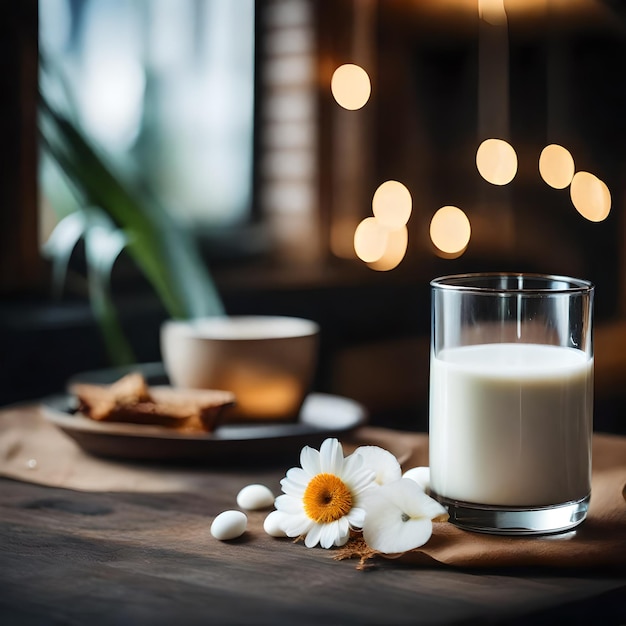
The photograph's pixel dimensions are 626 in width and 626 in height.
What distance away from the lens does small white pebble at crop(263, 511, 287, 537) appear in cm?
65

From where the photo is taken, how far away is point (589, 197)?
10.8 ft

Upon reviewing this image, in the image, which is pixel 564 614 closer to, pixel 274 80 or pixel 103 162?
pixel 103 162

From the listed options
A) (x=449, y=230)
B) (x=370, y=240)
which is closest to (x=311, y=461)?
(x=370, y=240)

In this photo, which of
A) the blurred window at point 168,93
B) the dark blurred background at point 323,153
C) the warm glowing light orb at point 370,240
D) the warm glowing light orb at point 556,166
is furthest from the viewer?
the warm glowing light orb at point 556,166

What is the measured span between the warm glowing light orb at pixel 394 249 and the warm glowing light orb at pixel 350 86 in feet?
1.29

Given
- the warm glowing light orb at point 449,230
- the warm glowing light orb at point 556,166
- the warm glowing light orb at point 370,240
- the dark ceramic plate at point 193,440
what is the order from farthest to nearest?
the warm glowing light orb at point 556,166
the warm glowing light orb at point 449,230
the warm glowing light orb at point 370,240
the dark ceramic plate at point 193,440

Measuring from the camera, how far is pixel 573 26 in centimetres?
320

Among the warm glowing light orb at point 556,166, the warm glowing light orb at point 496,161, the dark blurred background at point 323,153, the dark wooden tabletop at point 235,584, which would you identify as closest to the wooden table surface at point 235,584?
the dark wooden tabletop at point 235,584

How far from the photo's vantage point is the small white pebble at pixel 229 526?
641mm

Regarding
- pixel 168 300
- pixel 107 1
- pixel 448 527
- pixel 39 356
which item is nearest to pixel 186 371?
pixel 168 300

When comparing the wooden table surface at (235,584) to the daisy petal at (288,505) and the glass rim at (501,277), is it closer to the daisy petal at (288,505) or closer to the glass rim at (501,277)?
the daisy petal at (288,505)

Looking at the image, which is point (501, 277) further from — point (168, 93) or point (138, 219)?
point (168, 93)

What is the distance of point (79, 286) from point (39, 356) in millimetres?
308

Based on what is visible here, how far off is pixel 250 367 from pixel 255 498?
8.4 inches
